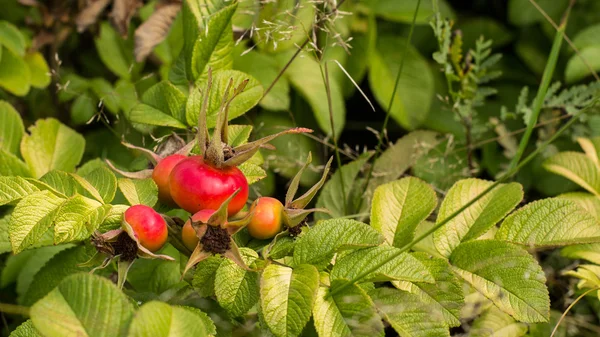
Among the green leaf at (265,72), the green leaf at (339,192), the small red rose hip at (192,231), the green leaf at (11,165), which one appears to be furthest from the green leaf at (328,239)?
the green leaf at (265,72)

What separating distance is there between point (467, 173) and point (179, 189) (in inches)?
41.9

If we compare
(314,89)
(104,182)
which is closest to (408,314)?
(104,182)

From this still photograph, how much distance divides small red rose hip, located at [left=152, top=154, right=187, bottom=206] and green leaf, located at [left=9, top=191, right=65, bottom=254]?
139 mm

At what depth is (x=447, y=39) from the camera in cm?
171

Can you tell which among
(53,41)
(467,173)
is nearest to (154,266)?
(467,173)

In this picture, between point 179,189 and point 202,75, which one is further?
point 202,75

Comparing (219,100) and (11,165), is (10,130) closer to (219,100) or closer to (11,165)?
(11,165)

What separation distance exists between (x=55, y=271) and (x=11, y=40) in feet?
2.84

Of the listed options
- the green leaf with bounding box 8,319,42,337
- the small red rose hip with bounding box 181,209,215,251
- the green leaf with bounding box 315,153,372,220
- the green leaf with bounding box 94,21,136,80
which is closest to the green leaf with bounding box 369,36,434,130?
the green leaf with bounding box 315,153,372,220

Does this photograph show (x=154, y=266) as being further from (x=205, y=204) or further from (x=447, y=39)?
(x=447, y=39)

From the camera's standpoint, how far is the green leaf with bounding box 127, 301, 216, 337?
743mm

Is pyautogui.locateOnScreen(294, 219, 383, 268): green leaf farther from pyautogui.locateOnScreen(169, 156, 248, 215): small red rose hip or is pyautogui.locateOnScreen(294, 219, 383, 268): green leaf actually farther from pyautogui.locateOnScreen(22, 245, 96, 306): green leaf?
pyautogui.locateOnScreen(22, 245, 96, 306): green leaf

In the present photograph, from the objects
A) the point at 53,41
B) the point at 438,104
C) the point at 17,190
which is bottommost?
the point at 438,104

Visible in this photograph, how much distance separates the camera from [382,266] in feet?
3.19
